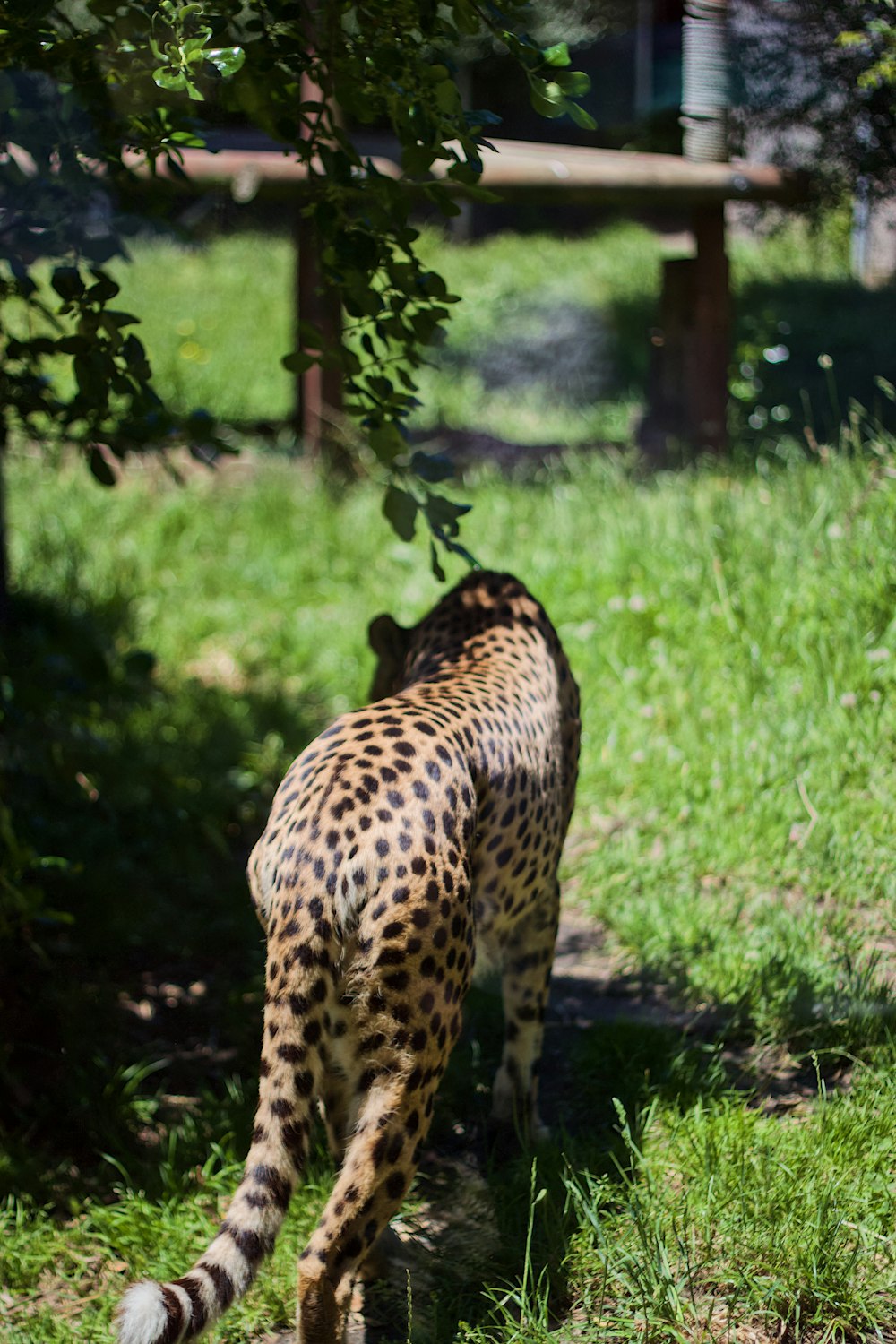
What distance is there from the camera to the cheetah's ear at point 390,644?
361 centimetres

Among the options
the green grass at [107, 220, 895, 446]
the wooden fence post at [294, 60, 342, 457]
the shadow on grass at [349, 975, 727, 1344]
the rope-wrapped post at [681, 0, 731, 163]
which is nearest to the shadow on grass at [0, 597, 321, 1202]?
the shadow on grass at [349, 975, 727, 1344]

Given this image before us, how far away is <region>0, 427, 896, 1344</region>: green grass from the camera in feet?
8.51

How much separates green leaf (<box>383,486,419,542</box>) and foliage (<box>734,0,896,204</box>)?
2717 millimetres

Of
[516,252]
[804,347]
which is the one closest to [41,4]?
[804,347]

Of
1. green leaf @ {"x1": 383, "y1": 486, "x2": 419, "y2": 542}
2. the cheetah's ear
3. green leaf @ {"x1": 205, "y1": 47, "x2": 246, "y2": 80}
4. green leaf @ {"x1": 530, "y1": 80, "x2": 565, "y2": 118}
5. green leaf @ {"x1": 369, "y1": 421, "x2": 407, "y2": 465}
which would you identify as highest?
green leaf @ {"x1": 205, "y1": 47, "x2": 246, "y2": 80}

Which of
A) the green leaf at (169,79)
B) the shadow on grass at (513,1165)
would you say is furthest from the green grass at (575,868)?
the green leaf at (169,79)

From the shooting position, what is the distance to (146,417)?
12.2 feet

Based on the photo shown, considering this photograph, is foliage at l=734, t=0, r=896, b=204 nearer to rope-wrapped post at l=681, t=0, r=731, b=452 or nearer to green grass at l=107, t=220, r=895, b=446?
rope-wrapped post at l=681, t=0, r=731, b=452

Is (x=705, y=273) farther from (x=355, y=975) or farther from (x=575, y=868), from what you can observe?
(x=355, y=975)

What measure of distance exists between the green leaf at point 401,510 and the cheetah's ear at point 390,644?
1.65 feet

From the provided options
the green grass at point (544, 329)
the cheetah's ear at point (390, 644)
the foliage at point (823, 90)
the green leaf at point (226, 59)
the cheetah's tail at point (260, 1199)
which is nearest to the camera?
the cheetah's tail at point (260, 1199)

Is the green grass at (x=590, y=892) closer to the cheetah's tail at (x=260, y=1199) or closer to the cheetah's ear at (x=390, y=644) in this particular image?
the cheetah's tail at (x=260, y=1199)

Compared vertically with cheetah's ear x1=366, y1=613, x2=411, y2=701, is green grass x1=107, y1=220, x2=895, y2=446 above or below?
below

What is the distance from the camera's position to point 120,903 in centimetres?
427
